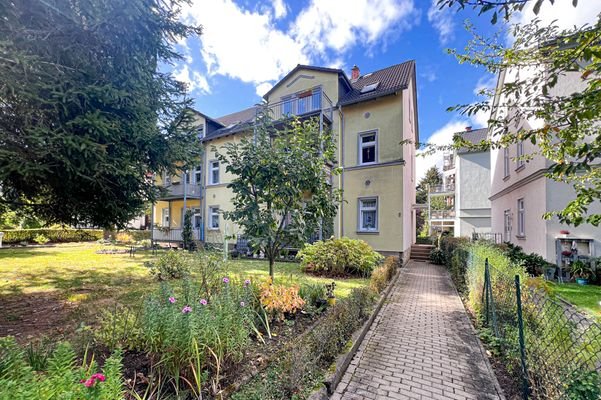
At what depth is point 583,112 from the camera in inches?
78.2

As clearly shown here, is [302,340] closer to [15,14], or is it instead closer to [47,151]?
[47,151]

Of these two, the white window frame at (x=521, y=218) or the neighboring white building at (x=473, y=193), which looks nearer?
the white window frame at (x=521, y=218)

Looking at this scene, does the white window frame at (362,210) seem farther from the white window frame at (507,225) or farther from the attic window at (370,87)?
the white window frame at (507,225)

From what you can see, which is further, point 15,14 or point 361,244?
point 361,244

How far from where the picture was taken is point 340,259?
365 inches

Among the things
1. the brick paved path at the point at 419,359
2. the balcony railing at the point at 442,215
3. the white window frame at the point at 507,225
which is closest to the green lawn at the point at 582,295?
the brick paved path at the point at 419,359

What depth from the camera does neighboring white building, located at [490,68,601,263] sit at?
332 inches

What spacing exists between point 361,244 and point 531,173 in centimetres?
683

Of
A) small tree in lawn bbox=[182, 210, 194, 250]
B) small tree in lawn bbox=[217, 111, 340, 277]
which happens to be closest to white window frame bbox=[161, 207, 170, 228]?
small tree in lawn bbox=[182, 210, 194, 250]

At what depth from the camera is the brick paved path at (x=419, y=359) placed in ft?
10.2

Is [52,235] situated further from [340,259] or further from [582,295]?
[582,295]

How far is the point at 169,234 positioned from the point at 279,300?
16.9 metres

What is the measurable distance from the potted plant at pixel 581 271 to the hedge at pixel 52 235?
23696 mm

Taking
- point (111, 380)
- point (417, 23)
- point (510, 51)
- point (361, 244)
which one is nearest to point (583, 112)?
point (510, 51)
